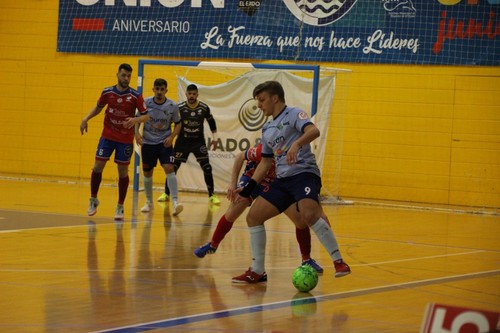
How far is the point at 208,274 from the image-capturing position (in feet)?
32.9

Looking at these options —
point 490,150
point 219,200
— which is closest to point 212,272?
point 219,200

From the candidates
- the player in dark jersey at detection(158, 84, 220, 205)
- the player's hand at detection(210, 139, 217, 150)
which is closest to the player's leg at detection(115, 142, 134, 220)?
the player in dark jersey at detection(158, 84, 220, 205)

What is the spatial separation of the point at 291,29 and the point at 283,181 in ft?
40.9

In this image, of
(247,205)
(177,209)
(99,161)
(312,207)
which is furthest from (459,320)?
(177,209)

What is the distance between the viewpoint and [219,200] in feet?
62.4

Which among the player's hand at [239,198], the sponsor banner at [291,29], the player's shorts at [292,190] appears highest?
the sponsor banner at [291,29]

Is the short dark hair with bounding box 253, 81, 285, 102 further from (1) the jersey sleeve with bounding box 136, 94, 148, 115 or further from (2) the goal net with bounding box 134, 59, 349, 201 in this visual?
(2) the goal net with bounding box 134, 59, 349, 201

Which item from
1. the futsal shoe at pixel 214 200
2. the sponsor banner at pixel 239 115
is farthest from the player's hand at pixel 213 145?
the futsal shoe at pixel 214 200

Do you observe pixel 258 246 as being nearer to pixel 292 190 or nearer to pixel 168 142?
pixel 292 190

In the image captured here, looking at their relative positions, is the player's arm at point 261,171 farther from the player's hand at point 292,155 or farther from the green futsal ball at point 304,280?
the green futsal ball at point 304,280

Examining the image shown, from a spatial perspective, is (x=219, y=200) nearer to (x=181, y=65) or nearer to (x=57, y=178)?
(x=181, y=65)

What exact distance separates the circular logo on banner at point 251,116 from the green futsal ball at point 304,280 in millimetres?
11484

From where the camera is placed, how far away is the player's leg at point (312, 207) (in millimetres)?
9305

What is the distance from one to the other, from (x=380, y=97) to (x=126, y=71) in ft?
25.8
